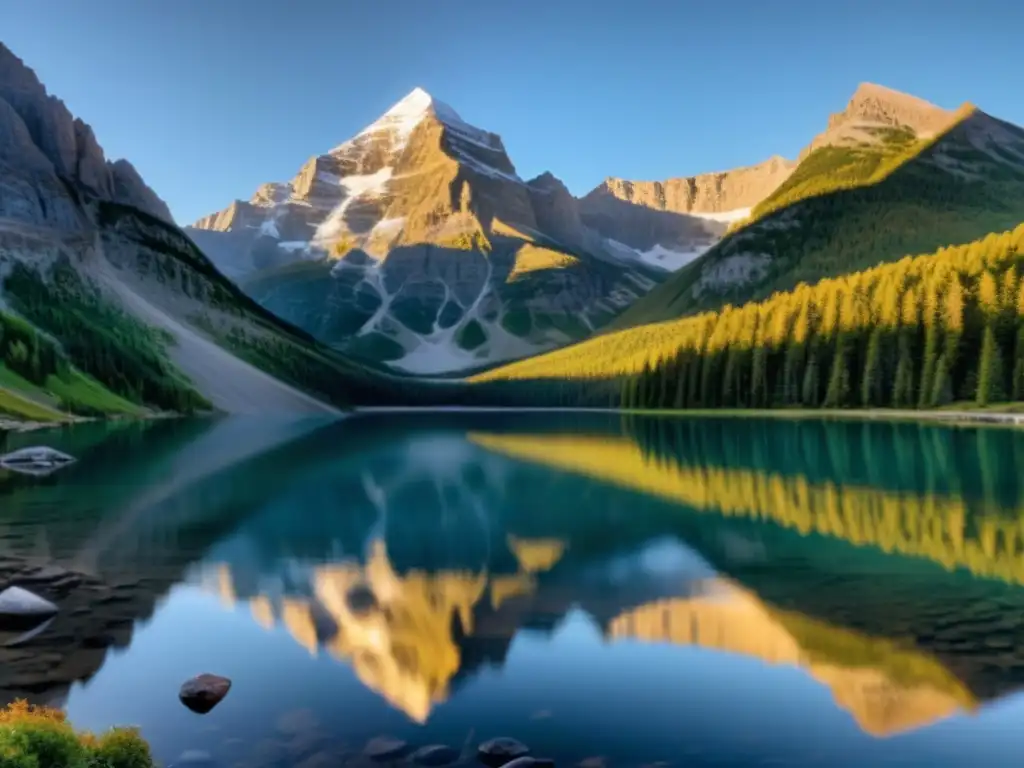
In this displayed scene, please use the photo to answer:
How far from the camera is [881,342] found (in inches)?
5920

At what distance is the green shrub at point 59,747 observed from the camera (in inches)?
413

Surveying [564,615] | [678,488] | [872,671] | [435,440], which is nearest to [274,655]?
[564,615]

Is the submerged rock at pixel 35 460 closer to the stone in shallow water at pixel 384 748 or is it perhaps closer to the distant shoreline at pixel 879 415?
the stone in shallow water at pixel 384 748

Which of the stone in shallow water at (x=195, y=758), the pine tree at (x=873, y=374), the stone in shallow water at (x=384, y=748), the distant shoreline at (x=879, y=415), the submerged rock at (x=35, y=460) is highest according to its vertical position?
the pine tree at (x=873, y=374)

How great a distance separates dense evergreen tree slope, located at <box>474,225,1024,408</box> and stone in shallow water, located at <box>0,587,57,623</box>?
461ft

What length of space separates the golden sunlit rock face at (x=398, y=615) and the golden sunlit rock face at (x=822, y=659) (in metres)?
4.99

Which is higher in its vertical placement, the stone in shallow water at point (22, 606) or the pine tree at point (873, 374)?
the pine tree at point (873, 374)

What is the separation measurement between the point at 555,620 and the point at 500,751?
9.27 meters

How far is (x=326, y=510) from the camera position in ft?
158

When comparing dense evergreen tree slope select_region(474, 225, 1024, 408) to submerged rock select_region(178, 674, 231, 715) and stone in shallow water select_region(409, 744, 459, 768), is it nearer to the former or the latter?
stone in shallow water select_region(409, 744, 459, 768)

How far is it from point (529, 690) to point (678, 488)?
1478 inches

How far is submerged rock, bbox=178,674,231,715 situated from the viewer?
17688 millimetres

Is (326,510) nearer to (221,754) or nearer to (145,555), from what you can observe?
(145,555)

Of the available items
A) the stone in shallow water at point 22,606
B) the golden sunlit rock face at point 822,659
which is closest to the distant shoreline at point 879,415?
the golden sunlit rock face at point 822,659
